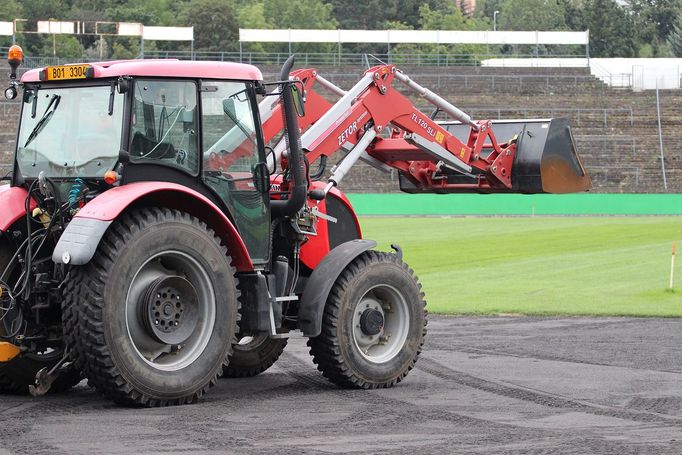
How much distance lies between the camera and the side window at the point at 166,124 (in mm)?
9336

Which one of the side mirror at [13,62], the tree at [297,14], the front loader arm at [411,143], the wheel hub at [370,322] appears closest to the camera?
the side mirror at [13,62]

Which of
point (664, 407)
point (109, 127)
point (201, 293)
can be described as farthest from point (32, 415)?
point (664, 407)

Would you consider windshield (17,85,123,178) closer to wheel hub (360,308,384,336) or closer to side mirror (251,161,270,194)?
side mirror (251,161,270,194)

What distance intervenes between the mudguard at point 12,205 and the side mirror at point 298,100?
2.17 metres

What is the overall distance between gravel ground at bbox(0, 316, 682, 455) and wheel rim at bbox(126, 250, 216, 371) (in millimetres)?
440

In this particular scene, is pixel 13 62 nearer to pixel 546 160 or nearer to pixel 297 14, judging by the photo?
pixel 546 160

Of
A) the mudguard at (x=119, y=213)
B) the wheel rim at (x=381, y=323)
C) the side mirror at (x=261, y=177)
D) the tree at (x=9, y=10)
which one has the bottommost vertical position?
the wheel rim at (x=381, y=323)

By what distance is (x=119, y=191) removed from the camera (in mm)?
9031

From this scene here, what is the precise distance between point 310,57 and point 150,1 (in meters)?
31.5

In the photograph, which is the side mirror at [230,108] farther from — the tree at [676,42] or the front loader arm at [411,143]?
the tree at [676,42]

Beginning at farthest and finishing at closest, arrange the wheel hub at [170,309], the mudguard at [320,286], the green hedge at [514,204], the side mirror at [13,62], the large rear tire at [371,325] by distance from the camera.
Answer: the green hedge at [514,204] < the large rear tire at [371,325] < the mudguard at [320,286] < the side mirror at [13,62] < the wheel hub at [170,309]

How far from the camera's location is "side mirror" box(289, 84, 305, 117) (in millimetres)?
9961

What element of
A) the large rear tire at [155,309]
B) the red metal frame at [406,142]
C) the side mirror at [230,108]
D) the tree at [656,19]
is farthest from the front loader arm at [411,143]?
the tree at [656,19]

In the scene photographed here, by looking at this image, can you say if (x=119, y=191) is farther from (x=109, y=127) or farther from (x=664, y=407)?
(x=664, y=407)
